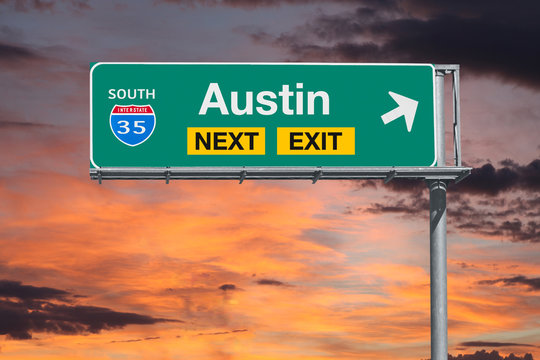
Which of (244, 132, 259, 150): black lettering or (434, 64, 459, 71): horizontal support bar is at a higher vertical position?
(434, 64, 459, 71): horizontal support bar

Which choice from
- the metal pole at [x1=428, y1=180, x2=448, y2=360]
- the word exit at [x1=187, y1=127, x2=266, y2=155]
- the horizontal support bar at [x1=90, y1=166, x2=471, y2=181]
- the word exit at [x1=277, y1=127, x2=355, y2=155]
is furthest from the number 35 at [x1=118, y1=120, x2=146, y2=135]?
the metal pole at [x1=428, y1=180, x2=448, y2=360]

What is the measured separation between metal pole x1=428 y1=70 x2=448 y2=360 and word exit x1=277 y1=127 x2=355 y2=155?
2480mm

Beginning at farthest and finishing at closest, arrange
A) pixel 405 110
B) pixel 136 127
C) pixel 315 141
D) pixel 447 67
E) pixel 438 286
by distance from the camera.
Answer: pixel 447 67 < pixel 405 110 < pixel 315 141 < pixel 136 127 < pixel 438 286

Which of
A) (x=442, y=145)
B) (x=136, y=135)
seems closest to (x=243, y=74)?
(x=136, y=135)

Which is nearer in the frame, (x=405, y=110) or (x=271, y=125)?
(x=271, y=125)

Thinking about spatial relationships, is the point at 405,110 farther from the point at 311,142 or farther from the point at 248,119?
the point at 248,119

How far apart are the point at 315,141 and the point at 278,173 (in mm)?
1390

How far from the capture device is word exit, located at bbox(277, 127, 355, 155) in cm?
2575

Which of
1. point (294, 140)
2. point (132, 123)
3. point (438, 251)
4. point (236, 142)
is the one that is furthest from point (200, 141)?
point (438, 251)

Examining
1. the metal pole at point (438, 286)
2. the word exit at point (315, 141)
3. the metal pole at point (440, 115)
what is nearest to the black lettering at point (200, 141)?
the word exit at point (315, 141)

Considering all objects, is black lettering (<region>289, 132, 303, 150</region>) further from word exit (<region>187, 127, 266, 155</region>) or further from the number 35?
the number 35

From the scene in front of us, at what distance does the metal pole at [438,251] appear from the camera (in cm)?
2509

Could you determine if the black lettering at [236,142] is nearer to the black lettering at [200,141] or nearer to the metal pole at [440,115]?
the black lettering at [200,141]

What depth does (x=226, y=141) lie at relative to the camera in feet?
84.6
